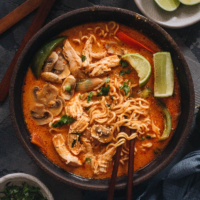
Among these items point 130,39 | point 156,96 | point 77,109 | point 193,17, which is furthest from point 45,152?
point 193,17

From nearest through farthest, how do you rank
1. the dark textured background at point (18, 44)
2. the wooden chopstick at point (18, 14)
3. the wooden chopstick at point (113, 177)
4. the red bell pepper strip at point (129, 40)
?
the wooden chopstick at point (113, 177), the red bell pepper strip at point (129, 40), the wooden chopstick at point (18, 14), the dark textured background at point (18, 44)

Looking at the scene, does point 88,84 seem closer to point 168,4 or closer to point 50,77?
point 50,77

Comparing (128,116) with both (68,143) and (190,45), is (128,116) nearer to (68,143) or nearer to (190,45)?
(68,143)

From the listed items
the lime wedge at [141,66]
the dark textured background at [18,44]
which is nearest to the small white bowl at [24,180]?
the dark textured background at [18,44]

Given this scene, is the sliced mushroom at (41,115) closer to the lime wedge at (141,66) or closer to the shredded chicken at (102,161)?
the shredded chicken at (102,161)

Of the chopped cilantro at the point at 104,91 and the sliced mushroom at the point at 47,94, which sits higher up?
the chopped cilantro at the point at 104,91

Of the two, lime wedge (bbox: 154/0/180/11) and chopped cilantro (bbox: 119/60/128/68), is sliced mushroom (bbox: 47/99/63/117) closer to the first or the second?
chopped cilantro (bbox: 119/60/128/68)
